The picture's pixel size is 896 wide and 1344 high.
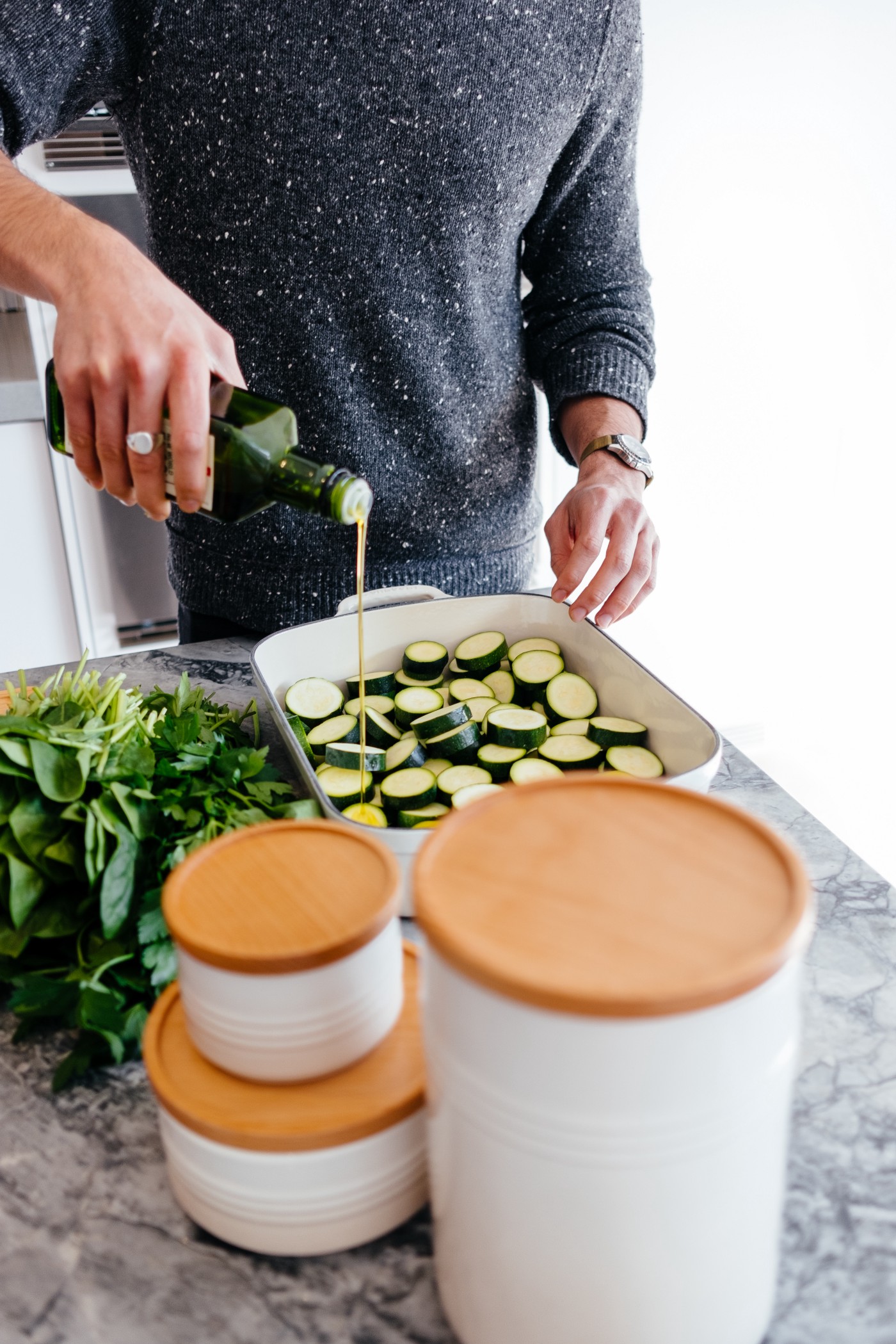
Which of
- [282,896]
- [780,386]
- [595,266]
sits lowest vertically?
[780,386]

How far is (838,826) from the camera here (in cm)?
288

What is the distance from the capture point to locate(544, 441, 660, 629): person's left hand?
51.4 inches

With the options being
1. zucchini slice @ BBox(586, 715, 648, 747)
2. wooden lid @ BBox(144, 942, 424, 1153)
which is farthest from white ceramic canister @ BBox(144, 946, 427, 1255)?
zucchini slice @ BBox(586, 715, 648, 747)

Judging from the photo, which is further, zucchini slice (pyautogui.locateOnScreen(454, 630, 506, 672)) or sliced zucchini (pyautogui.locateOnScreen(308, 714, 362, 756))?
zucchini slice (pyautogui.locateOnScreen(454, 630, 506, 672))

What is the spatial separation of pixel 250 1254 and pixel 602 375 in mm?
1244

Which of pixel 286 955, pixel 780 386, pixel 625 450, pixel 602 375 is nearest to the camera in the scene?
pixel 286 955

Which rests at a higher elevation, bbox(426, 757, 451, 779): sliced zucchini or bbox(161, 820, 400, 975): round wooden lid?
bbox(161, 820, 400, 975): round wooden lid

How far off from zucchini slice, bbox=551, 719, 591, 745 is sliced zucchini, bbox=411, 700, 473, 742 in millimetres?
107

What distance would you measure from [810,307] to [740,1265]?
108 inches

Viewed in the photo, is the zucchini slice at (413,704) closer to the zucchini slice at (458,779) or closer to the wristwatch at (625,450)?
the zucchini slice at (458,779)

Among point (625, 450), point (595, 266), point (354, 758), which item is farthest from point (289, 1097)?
point (595, 266)

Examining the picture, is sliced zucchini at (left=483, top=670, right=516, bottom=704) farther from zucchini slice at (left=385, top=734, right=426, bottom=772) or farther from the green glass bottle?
the green glass bottle

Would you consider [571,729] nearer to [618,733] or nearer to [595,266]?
[618,733]

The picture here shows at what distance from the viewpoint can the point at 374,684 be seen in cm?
131
